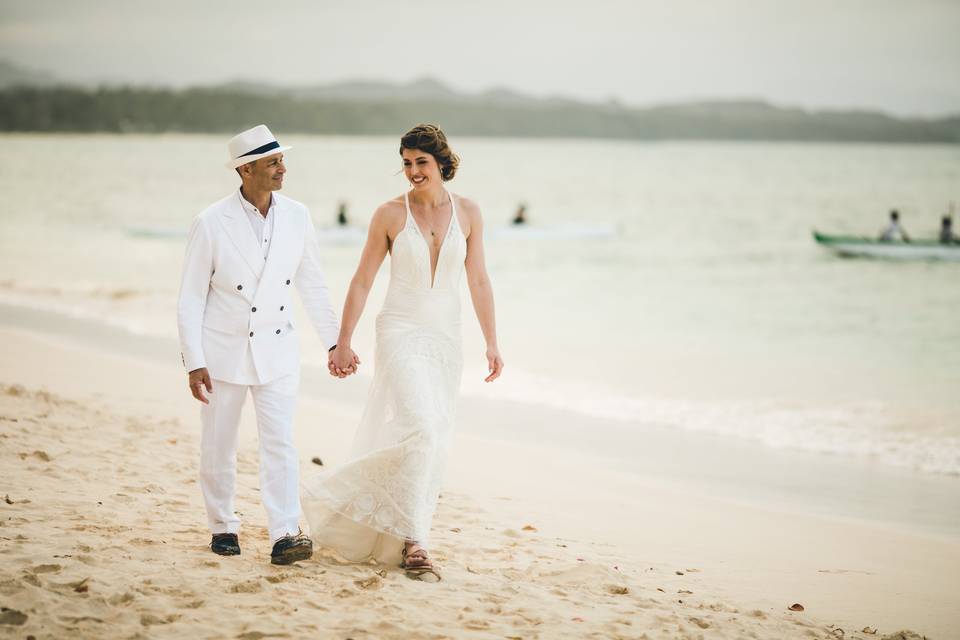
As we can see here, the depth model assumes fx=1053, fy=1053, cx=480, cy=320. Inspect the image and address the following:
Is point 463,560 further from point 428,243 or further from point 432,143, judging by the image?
point 432,143

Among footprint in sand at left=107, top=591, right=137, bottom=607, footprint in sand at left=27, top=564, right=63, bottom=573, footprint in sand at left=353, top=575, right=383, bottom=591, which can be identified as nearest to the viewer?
footprint in sand at left=107, top=591, right=137, bottom=607

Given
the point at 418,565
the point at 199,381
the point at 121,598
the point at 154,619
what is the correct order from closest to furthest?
the point at 154,619, the point at 121,598, the point at 199,381, the point at 418,565

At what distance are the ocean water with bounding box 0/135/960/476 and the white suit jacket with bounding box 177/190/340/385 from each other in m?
5.68

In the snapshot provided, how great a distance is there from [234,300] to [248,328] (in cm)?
15

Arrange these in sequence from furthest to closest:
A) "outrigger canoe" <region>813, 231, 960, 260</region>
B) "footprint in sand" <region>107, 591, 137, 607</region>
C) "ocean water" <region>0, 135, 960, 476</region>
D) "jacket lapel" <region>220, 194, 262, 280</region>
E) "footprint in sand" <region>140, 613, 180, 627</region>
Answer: "outrigger canoe" <region>813, 231, 960, 260</region> < "ocean water" <region>0, 135, 960, 476</region> < "jacket lapel" <region>220, 194, 262, 280</region> < "footprint in sand" <region>107, 591, 137, 607</region> < "footprint in sand" <region>140, 613, 180, 627</region>

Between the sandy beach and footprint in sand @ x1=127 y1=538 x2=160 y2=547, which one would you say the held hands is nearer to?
the sandy beach

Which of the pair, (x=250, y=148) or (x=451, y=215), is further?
(x=451, y=215)

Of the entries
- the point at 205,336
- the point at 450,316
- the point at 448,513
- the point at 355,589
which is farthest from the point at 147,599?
the point at 448,513

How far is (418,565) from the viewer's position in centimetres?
489

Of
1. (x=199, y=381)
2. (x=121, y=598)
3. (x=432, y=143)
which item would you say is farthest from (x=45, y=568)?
(x=432, y=143)

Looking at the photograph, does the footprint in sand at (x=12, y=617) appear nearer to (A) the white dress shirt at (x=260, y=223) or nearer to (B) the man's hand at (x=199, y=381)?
(B) the man's hand at (x=199, y=381)

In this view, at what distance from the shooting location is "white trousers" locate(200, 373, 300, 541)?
4824 millimetres

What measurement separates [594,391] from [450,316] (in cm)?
853

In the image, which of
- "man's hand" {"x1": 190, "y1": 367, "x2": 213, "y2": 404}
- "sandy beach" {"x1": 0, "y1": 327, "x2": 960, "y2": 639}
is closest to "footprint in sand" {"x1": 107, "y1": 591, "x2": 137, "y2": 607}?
"sandy beach" {"x1": 0, "y1": 327, "x2": 960, "y2": 639}
